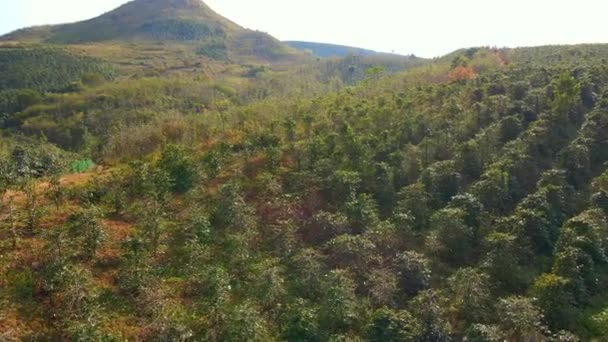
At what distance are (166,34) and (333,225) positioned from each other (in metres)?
171

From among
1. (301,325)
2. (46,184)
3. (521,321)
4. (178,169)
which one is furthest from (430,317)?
(46,184)

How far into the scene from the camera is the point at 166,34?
17438 centimetres

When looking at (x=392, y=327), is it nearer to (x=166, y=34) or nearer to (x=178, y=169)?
(x=178, y=169)

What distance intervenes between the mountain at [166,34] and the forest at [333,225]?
132 m

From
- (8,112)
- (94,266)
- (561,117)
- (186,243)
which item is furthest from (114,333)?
(8,112)

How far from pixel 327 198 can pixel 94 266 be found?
31.6 feet

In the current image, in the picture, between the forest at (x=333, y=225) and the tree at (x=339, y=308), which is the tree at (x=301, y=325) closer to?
the forest at (x=333, y=225)

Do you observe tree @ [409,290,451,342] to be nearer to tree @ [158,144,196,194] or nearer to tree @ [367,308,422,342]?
tree @ [367,308,422,342]

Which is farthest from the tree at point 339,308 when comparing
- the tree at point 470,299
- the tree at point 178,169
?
the tree at point 178,169

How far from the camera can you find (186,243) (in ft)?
56.2

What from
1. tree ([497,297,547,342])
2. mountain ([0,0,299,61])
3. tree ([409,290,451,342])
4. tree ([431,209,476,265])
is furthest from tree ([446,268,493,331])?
mountain ([0,0,299,61])

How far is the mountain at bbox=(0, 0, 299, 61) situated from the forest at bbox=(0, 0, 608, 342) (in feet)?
434

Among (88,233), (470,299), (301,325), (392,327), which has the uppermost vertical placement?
(88,233)

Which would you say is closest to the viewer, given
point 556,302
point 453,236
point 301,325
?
point 301,325
